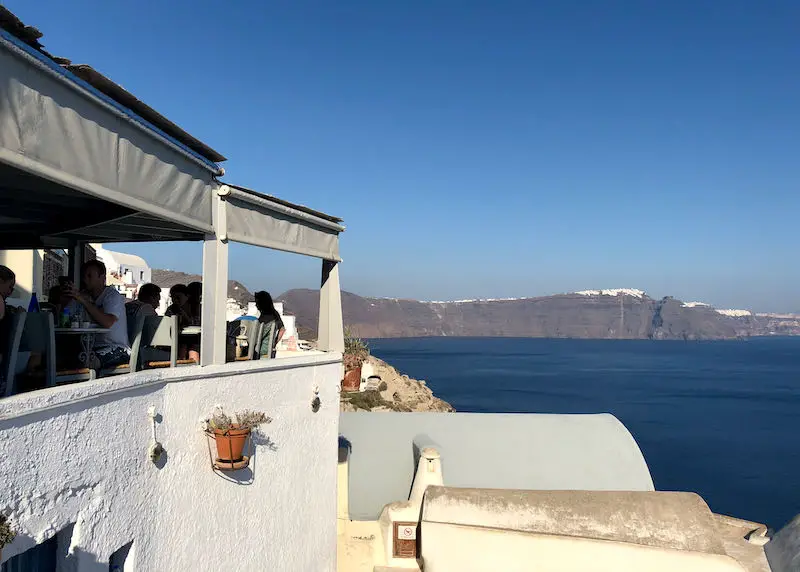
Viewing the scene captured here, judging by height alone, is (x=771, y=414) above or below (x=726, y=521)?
below

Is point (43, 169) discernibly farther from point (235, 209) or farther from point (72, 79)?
point (235, 209)

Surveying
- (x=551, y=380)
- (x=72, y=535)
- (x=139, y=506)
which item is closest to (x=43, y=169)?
(x=72, y=535)

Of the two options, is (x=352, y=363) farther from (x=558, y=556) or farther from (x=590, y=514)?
(x=558, y=556)

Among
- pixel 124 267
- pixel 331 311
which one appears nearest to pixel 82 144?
pixel 331 311

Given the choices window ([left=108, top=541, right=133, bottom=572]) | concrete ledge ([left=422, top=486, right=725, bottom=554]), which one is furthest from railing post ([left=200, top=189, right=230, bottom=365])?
concrete ledge ([left=422, top=486, right=725, bottom=554])

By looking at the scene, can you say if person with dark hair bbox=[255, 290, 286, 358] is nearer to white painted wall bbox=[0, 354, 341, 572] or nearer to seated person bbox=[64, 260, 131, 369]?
white painted wall bbox=[0, 354, 341, 572]

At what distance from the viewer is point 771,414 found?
5719 centimetres

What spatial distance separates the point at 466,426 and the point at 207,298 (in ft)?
23.2

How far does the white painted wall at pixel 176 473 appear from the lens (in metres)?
2.57

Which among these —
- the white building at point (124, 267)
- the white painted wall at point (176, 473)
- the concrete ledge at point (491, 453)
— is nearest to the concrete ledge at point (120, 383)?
the white painted wall at point (176, 473)

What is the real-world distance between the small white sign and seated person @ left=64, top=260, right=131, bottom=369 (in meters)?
4.92

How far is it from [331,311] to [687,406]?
62.5 m

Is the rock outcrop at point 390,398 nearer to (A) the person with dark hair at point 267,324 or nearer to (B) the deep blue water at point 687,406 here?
(A) the person with dark hair at point 267,324

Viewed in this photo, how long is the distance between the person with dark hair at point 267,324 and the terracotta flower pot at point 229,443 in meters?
1.33
